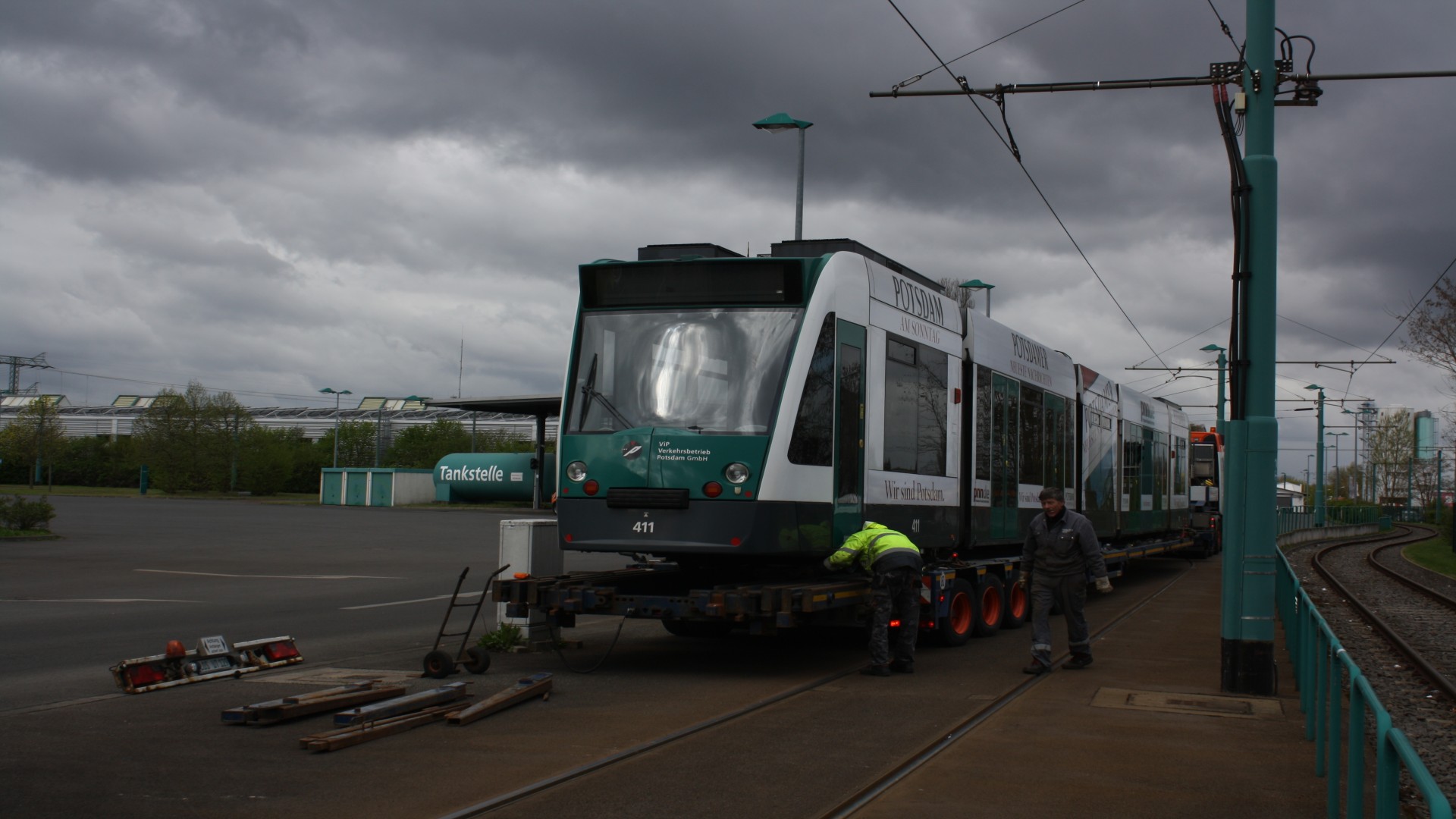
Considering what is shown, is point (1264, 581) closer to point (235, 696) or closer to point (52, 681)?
point (235, 696)

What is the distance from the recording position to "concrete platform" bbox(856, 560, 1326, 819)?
20.5 feet

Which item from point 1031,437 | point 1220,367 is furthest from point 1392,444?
point 1031,437

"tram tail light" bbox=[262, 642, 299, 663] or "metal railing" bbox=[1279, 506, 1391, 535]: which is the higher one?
"metal railing" bbox=[1279, 506, 1391, 535]

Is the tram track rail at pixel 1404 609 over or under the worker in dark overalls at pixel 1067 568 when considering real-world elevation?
under

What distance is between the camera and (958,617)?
13211mm

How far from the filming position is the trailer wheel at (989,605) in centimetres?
1370

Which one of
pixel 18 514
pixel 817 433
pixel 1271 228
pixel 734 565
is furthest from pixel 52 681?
pixel 18 514

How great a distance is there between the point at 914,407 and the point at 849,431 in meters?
1.57

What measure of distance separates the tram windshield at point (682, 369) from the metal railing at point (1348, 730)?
426 cm

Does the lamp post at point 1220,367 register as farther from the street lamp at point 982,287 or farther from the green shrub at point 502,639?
the green shrub at point 502,639

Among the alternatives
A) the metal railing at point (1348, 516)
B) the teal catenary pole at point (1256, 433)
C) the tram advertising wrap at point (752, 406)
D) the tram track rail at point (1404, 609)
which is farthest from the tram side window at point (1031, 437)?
the metal railing at point (1348, 516)

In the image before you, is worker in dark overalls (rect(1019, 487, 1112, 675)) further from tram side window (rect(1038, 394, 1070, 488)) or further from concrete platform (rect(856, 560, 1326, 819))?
tram side window (rect(1038, 394, 1070, 488))

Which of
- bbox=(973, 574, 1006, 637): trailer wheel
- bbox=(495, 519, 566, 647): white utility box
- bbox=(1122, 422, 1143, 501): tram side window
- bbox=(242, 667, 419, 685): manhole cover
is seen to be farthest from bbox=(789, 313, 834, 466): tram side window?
bbox=(1122, 422, 1143, 501): tram side window

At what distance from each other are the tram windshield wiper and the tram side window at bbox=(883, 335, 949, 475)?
2.51m
